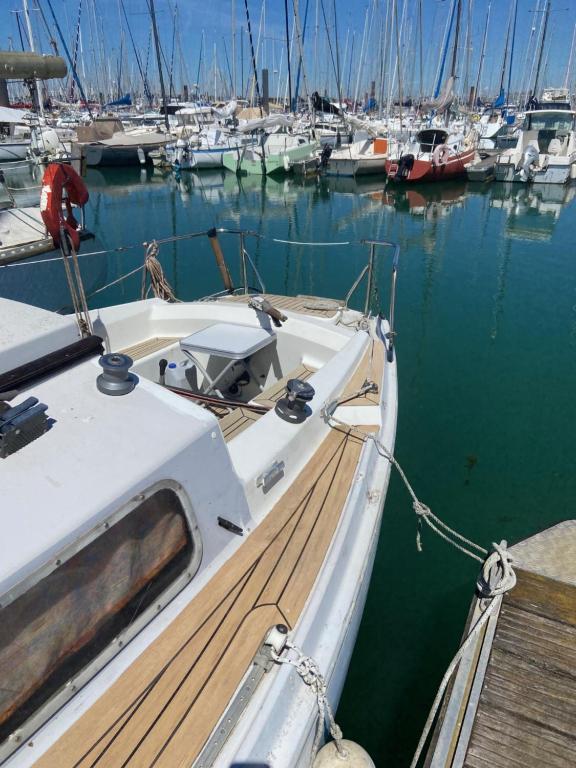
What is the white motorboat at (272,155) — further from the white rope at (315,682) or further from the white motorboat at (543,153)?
the white rope at (315,682)

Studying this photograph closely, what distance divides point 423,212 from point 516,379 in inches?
624

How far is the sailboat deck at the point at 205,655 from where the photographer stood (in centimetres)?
186

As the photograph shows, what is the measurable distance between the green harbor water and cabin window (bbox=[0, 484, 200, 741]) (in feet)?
7.52

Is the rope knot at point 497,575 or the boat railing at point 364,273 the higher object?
the boat railing at point 364,273

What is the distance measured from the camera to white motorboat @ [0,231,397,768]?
1820mm

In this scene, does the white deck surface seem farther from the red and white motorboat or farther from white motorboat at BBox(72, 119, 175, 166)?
white motorboat at BBox(72, 119, 175, 166)

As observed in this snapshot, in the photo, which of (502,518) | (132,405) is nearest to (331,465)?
(132,405)

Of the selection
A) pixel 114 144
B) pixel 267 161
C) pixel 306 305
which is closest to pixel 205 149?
pixel 267 161

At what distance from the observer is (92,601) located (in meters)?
1.98

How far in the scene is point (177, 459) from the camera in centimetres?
221

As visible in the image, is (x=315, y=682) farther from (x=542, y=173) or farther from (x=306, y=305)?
(x=542, y=173)

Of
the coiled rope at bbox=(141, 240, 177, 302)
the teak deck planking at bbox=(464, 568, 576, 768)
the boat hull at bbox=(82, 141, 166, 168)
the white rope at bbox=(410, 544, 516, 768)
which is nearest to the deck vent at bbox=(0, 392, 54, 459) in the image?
the white rope at bbox=(410, 544, 516, 768)

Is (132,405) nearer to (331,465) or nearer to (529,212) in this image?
(331,465)

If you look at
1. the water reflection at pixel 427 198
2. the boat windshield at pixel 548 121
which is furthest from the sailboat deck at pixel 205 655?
the boat windshield at pixel 548 121
